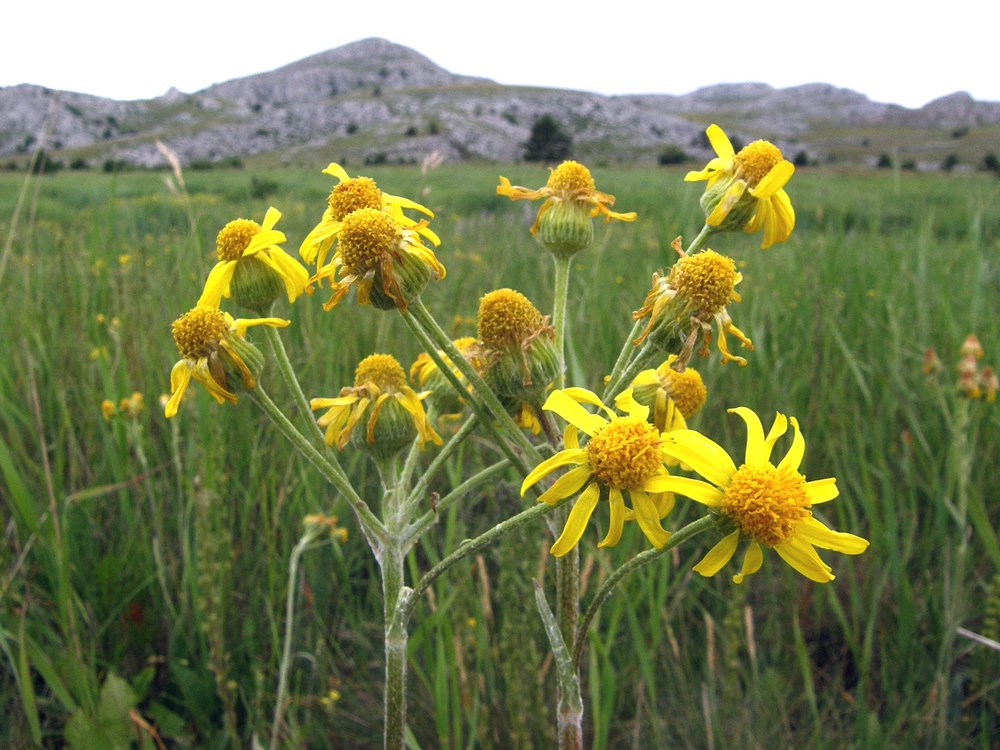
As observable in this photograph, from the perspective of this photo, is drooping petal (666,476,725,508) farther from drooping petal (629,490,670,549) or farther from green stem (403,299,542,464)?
green stem (403,299,542,464)

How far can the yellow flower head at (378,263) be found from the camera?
35.5 inches

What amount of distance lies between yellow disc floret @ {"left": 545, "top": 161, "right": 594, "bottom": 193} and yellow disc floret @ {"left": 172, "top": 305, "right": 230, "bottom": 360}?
0.61 metres

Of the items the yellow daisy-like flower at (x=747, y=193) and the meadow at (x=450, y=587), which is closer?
the yellow daisy-like flower at (x=747, y=193)

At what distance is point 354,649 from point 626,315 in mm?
2181

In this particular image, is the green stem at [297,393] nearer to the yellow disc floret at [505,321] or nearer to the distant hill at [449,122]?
the yellow disc floret at [505,321]

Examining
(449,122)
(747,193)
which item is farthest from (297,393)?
(449,122)

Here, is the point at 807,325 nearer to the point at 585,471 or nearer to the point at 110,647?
the point at 585,471

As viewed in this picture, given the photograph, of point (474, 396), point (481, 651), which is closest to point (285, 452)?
point (481, 651)

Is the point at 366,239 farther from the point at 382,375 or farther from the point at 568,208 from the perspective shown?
the point at 568,208

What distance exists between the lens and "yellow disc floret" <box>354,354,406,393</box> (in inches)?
41.8

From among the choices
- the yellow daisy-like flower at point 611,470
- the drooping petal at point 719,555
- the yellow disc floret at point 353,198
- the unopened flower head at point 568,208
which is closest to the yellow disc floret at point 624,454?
the yellow daisy-like flower at point 611,470

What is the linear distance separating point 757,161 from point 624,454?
554mm

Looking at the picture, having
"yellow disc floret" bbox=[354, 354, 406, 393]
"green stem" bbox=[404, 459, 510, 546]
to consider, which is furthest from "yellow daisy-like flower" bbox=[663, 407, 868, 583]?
"yellow disc floret" bbox=[354, 354, 406, 393]

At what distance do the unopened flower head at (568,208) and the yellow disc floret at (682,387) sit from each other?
10.7 inches
